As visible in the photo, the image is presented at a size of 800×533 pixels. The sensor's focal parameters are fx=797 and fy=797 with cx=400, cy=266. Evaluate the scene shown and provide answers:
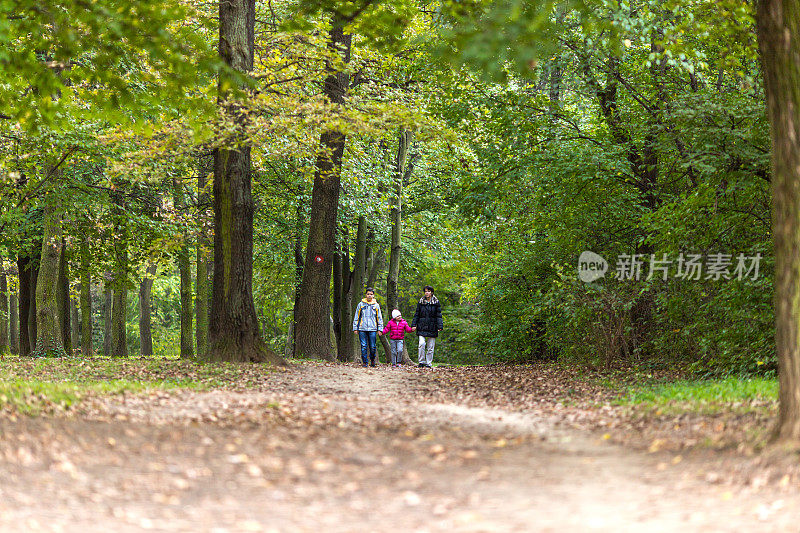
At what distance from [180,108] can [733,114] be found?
8109 mm

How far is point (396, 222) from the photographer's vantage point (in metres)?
24.3

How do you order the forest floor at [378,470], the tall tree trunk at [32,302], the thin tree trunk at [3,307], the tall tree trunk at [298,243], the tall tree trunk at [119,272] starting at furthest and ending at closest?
the thin tree trunk at [3,307] → the tall tree trunk at [32,302] → the tall tree trunk at [298,243] → the tall tree trunk at [119,272] → the forest floor at [378,470]

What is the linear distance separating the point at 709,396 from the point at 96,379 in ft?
30.2

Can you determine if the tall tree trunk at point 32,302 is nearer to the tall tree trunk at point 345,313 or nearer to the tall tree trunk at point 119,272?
the tall tree trunk at point 119,272

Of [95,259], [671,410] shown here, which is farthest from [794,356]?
[95,259]

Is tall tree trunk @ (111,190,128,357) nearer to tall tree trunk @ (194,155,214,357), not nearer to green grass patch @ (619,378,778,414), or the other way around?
tall tree trunk @ (194,155,214,357)

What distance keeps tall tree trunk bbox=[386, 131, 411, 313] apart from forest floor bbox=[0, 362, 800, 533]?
14.3 metres

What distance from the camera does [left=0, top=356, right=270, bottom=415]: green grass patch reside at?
909 cm

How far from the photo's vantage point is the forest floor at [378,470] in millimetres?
5098

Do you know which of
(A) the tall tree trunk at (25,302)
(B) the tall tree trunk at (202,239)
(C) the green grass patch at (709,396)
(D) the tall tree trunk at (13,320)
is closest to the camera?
(C) the green grass patch at (709,396)

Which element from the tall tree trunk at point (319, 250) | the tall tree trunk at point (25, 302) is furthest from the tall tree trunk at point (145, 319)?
the tall tree trunk at point (319, 250)

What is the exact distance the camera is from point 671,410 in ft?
29.2

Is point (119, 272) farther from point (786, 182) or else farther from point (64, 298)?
point (786, 182)

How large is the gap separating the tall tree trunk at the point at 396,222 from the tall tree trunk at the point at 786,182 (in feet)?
54.9
